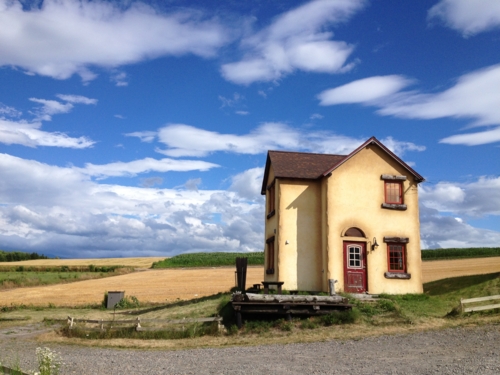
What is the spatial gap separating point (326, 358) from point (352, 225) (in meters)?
11.7

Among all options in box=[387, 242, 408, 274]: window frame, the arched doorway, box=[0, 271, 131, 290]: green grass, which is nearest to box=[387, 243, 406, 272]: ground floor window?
box=[387, 242, 408, 274]: window frame

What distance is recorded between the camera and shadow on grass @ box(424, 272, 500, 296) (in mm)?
26141

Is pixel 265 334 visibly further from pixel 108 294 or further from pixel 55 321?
pixel 108 294

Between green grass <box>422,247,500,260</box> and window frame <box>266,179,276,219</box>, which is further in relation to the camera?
green grass <box>422,247,500,260</box>

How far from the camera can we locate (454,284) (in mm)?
28141

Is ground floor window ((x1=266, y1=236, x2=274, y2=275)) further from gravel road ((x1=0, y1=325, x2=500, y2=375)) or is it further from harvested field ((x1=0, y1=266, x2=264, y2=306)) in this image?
gravel road ((x1=0, y1=325, x2=500, y2=375))

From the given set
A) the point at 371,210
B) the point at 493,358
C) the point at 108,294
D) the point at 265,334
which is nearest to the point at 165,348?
the point at 265,334

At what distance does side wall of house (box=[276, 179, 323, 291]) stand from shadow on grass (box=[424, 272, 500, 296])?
7.25m

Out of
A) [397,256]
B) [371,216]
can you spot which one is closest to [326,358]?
[371,216]

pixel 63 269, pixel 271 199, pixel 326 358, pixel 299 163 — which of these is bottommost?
pixel 326 358

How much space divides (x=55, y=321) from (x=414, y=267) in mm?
18602

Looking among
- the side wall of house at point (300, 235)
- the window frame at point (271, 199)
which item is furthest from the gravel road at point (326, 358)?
the window frame at point (271, 199)

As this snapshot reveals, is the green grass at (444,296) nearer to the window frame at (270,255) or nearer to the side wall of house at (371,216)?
the side wall of house at (371,216)

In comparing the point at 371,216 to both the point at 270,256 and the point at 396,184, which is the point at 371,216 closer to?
the point at 396,184
